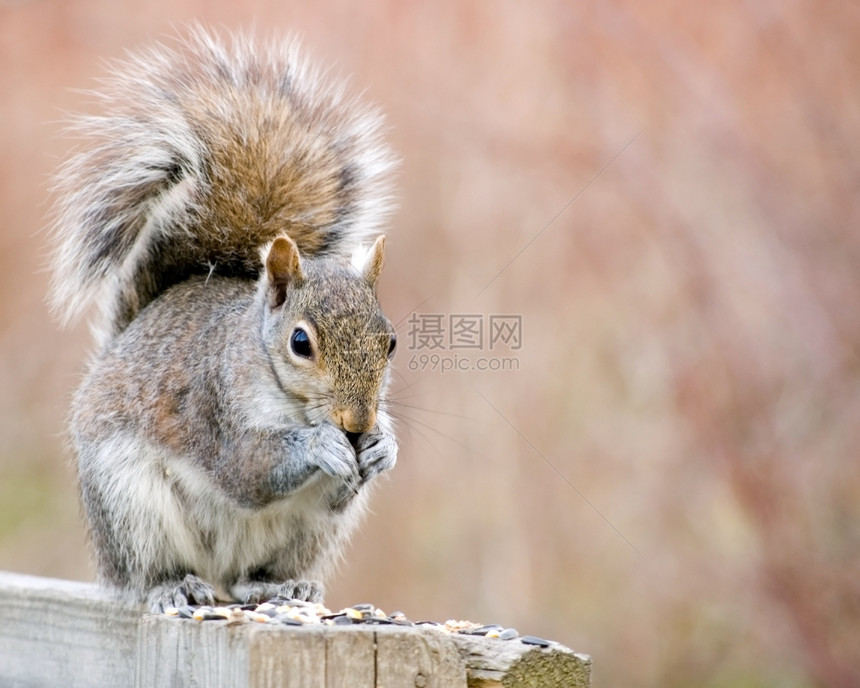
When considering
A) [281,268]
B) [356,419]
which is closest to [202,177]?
[281,268]

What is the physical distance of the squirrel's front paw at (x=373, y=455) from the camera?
7.31 feet

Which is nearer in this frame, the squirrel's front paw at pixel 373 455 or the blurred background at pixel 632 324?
the squirrel's front paw at pixel 373 455

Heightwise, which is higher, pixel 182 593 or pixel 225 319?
pixel 225 319

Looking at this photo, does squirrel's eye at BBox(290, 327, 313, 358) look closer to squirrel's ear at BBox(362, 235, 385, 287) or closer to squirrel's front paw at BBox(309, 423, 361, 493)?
squirrel's front paw at BBox(309, 423, 361, 493)

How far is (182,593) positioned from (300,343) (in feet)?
1.91

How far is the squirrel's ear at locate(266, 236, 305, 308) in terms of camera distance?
237cm

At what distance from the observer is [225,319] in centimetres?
259

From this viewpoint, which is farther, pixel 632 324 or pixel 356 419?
pixel 632 324

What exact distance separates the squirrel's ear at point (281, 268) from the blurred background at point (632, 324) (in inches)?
71.5

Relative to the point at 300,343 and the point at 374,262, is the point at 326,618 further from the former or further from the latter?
the point at 374,262

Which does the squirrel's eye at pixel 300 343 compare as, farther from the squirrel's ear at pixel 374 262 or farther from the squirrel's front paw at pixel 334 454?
the squirrel's ear at pixel 374 262

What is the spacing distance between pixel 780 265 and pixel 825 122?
59 cm

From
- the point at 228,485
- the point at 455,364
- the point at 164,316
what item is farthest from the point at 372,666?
the point at 455,364

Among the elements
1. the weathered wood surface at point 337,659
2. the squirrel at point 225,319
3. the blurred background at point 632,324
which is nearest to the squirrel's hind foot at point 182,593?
the squirrel at point 225,319
